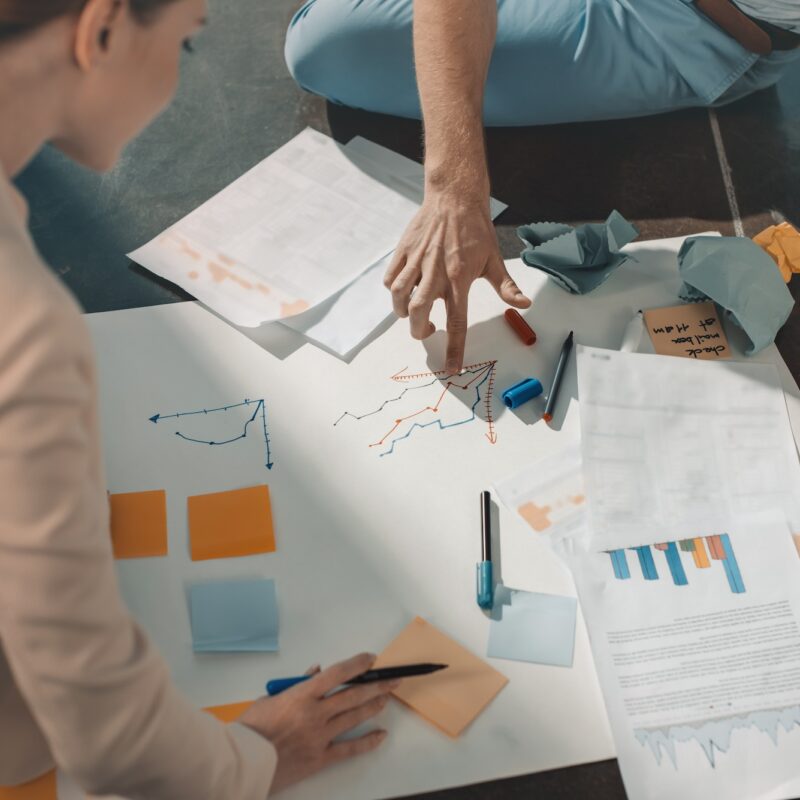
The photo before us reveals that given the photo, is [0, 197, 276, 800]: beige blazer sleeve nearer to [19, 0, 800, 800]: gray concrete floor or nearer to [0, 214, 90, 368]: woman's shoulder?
[0, 214, 90, 368]: woman's shoulder

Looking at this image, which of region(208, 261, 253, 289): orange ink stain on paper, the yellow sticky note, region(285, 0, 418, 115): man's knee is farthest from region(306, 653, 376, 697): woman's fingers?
region(285, 0, 418, 115): man's knee

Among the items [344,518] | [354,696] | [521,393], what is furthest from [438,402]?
[354,696]

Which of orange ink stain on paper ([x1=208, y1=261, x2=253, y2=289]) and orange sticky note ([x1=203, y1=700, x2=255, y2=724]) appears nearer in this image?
orange sticky note ([x1=203, y1=700, x2=255, y2=724])

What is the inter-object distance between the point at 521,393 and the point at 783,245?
1.74ft

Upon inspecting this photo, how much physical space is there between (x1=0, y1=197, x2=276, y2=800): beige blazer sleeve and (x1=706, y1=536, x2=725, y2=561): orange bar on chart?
64 cm

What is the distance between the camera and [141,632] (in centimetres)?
75

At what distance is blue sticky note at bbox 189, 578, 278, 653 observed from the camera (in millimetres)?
1032

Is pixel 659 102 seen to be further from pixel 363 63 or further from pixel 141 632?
pixel 141 632

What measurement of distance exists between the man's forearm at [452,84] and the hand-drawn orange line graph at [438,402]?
26 centimetres

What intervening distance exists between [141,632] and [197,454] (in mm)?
453

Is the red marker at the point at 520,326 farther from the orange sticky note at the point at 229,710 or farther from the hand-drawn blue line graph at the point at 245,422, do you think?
the orange sticky note at the point at 229,710

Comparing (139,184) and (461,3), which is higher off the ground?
A: (461,3)

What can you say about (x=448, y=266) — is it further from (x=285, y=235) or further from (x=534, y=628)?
(x=534, y=628)

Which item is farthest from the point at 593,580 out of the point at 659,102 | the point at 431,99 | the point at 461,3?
the point at 659,102
